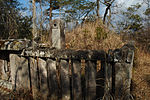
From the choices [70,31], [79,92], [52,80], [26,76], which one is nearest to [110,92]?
[79,92]

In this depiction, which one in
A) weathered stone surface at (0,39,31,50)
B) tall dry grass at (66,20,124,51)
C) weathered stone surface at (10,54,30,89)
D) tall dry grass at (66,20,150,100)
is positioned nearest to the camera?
weathered stone surface at (0,39,31,50)

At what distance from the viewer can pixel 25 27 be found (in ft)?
21.3

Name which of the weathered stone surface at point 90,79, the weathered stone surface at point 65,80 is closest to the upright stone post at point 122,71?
the weathered stone surface at point 90,79

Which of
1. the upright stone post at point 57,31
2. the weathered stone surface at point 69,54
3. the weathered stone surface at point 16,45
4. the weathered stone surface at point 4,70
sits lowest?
the weathered stone surface at point 4,70

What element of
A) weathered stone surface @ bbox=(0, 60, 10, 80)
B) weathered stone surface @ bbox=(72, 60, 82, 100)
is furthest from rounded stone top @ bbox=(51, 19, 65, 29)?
weathered stone surface @ bbox=(0, 60, 10, 80)

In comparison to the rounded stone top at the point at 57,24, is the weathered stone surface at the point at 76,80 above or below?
below

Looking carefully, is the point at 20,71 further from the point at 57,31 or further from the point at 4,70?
the point at 57,31

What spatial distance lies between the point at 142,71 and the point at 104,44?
1.41 meters

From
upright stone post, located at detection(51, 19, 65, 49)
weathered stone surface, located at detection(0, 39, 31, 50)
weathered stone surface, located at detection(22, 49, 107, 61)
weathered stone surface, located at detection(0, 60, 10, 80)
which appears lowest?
weathered stone surface, located at detection(0, 60, 10, 80)

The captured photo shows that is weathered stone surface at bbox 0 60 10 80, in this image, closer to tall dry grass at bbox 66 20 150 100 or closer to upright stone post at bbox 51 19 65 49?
upright stone post at bbox 51 19 65 49

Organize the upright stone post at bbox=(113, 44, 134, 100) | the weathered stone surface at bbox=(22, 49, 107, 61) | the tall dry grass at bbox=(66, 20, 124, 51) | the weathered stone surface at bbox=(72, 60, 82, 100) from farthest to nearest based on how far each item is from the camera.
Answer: the tall dry grass at bbox=(66, 20, 124, 51)
the weathered stone surface at bbox=(72, 60, 82, 100)
the weathered stone surface at bbox=(22, 49, 107, 61)
the upright stone post at bbox=(113, 44, 134, 100)

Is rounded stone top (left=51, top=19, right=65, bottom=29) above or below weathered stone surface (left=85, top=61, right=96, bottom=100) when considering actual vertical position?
above

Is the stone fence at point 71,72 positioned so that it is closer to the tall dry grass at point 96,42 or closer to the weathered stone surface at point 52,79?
the weathered stone surface at point 52,79

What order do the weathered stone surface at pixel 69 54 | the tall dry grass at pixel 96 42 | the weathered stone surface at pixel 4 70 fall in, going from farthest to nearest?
the tall dry grass at pixel 96 42, the weathered stone surface at pixel 4 70, the weathered stone surface at pixel 69 54
